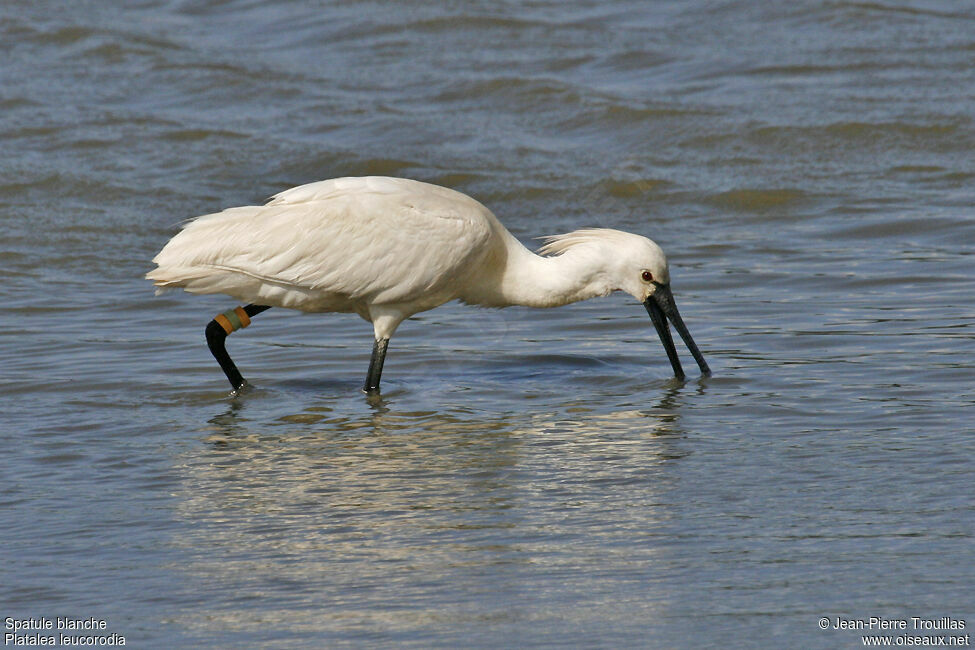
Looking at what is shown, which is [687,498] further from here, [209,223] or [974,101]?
[974,101]

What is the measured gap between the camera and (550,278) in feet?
28.3

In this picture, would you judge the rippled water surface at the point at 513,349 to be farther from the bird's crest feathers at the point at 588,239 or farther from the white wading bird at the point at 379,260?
the bird's crest feathers at the point at 588,239

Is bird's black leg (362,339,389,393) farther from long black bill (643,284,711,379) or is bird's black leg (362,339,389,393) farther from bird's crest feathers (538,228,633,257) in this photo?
long black bill (643,284,711,379)

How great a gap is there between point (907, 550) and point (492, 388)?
11.1ft

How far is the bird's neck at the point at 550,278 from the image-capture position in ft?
28.2

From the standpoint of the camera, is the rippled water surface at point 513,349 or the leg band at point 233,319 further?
the leg band at point 233,319

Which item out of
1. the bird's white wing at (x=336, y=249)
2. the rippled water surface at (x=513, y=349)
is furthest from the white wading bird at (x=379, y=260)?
the rippled water surface at (x=513, y=349)

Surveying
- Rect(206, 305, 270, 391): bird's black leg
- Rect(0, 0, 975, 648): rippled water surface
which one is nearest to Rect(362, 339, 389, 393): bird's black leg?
Rect(0, 0, 975, 648): rippled water surface

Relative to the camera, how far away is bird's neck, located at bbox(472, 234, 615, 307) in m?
8.61

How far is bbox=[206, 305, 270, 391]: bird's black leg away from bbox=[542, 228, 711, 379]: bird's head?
1659 millimetres

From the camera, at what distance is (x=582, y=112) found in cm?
1561

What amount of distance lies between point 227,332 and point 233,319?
0.10m

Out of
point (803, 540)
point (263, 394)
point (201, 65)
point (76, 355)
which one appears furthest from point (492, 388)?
point (201, 65)

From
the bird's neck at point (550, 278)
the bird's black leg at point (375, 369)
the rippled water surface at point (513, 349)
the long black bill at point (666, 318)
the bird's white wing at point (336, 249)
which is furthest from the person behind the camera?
the long black bill at point (666, 318)
